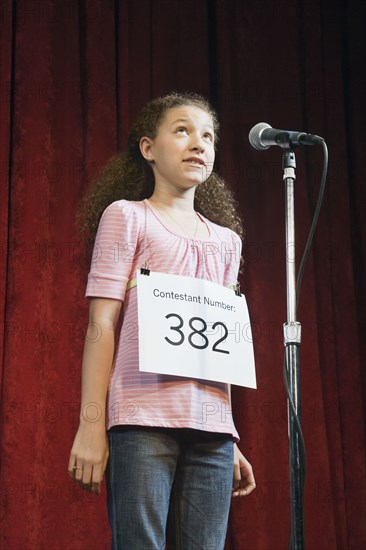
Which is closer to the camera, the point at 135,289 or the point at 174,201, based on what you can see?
the point at 135,289

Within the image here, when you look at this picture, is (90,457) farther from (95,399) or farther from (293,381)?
(293,381)

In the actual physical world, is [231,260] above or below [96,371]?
above

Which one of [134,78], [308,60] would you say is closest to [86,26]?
[134,78]

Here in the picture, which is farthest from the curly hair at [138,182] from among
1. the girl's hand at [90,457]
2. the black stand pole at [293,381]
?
the girl's hand at [90,457]

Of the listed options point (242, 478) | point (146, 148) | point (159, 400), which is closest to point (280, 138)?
point (146, 148)

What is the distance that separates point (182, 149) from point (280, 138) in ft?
0.69

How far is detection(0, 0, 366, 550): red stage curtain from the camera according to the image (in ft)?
8.45

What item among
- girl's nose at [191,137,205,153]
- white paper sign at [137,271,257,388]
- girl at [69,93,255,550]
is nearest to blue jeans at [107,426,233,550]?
girl at [69,93,255,550]

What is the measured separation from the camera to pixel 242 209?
2951 mm

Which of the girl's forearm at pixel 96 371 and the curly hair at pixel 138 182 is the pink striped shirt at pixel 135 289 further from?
the curly hair at pixel 138 182

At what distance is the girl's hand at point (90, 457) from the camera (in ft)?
4.52

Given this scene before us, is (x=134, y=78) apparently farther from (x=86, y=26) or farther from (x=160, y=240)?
(x=160, y=240)

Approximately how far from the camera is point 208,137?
66.9 inches

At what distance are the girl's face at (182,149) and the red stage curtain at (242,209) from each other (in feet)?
2.94
